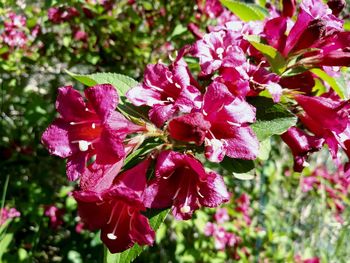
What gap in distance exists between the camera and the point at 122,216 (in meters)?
0.83

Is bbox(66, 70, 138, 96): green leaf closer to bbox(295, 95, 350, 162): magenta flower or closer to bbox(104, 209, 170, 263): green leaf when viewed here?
bbox(104, 209, 170, 263): green leaf

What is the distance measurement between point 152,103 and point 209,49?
21 centimetres

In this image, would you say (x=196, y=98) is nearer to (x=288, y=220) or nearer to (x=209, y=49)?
(x=209, y=49)

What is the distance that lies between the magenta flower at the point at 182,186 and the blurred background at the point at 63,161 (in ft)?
4.56

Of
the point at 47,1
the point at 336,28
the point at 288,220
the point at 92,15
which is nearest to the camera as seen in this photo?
the point at 336,28

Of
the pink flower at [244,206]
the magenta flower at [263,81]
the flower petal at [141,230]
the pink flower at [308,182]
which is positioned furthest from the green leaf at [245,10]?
the pink flower at [308,182]

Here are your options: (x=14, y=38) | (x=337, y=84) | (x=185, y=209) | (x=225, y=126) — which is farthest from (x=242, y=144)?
(x=14, y=38)

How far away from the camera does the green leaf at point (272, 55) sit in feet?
3.04

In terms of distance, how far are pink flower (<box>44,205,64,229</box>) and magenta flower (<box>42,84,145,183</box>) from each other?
6.16 feet

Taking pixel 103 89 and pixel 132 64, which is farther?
pixel 132 64

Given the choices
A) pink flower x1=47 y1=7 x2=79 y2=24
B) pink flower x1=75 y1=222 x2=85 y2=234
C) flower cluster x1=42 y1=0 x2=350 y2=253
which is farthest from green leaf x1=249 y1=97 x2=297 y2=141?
pink flower x1=75 y1=222 x2=85 y2=234

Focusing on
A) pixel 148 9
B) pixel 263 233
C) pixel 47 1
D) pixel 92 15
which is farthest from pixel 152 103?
pixel 263 233

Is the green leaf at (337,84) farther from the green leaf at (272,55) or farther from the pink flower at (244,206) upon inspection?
the pink flower at (244,206)

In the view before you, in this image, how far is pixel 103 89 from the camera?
0.82 meters
